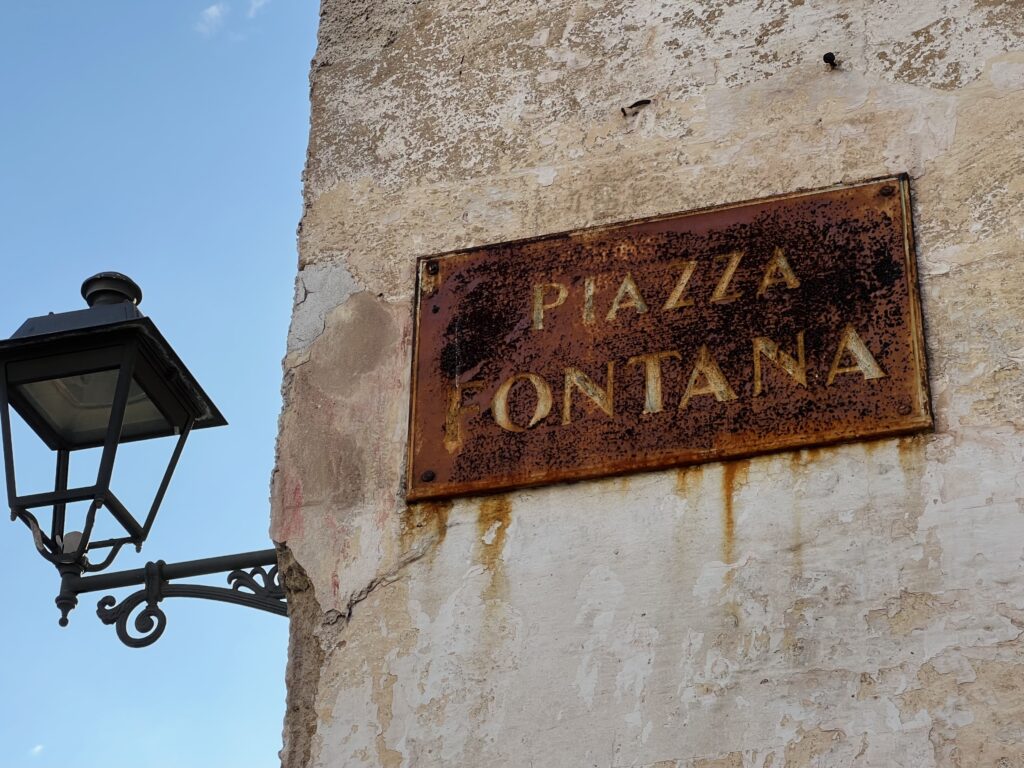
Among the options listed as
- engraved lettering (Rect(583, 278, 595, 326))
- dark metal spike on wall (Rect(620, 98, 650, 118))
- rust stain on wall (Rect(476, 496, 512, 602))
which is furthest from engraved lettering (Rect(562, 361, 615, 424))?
dark metal spike on wall (Rect(620, 98, 650, 118))

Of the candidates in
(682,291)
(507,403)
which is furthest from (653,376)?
(507,403)

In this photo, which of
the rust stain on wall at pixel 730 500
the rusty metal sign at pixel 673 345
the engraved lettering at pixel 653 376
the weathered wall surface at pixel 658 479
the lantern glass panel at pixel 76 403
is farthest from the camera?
the lantern glass panel at pixel 76 403

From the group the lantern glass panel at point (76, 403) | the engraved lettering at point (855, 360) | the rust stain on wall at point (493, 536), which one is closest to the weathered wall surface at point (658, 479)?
the rust stain on wall at point (493, 536)

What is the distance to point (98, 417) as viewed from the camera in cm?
441

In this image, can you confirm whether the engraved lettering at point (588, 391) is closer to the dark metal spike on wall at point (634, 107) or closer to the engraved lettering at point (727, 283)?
the engraved lettering at point (727, 283)

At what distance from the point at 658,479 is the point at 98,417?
139cm

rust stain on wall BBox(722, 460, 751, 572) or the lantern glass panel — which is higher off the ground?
the lantern glass panel

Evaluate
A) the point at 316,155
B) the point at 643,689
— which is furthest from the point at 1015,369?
the point at 316,155

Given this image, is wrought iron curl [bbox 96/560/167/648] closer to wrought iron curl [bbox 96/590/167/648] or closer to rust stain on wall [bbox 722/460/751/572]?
wrought iron curl [bbox 96/590/167/648]

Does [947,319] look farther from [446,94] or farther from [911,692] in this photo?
[446,94]

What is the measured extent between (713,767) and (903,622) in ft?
1.48

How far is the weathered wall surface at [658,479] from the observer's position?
3.54 metres

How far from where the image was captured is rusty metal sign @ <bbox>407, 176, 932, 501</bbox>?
385 cm

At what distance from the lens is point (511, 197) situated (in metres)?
4.46
